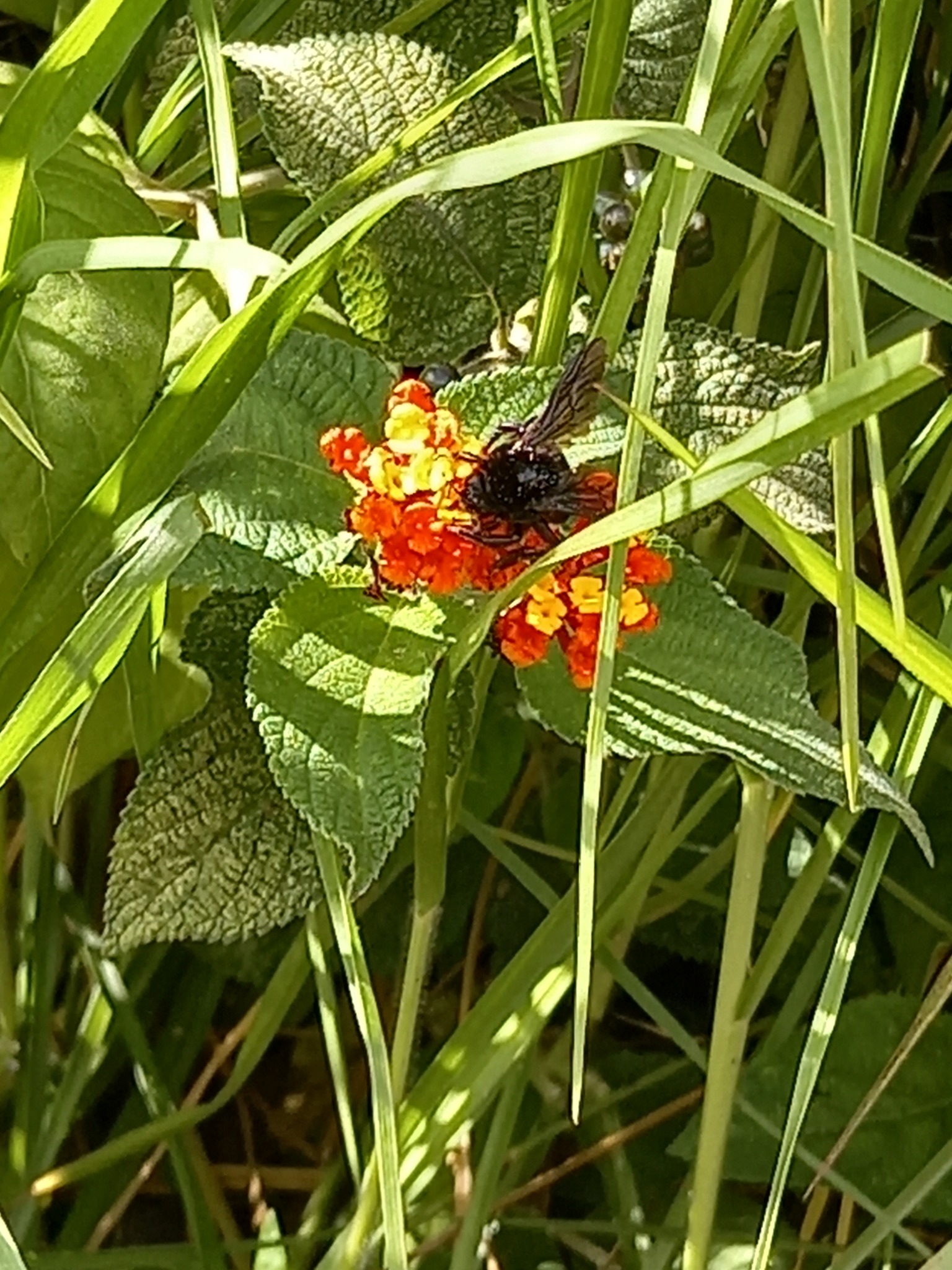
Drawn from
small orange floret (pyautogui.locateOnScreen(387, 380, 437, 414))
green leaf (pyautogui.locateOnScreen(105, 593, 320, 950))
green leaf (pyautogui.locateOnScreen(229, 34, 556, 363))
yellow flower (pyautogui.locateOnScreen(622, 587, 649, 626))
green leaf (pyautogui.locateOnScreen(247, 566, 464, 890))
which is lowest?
green leaf (pyautogui.locateOnScreen(105, 593, 320, 950))

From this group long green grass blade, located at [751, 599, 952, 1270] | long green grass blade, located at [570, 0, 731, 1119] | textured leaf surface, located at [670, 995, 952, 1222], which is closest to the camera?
long green grass blade, located at [570, 0, 731, 1119]

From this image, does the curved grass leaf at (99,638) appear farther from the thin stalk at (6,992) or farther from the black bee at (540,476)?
the thin stalk at (6,992)

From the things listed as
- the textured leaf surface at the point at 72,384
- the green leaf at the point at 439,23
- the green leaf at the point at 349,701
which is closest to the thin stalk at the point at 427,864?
the green leaf at the point at 349,701

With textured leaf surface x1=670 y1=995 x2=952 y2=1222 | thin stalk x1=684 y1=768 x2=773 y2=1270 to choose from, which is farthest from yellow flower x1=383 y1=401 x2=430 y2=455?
textured leaf surface x1=670 y1=995 x2=952 y2=1222

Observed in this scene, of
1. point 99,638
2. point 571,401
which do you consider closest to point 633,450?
point 571,401

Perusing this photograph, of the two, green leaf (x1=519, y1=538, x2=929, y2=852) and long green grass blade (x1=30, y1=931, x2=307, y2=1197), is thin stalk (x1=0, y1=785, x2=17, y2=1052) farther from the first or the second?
green leaf (x1=519, y1=538, x2=929, y2=852)

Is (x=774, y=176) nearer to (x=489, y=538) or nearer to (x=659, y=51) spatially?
(x=659, y=51)
